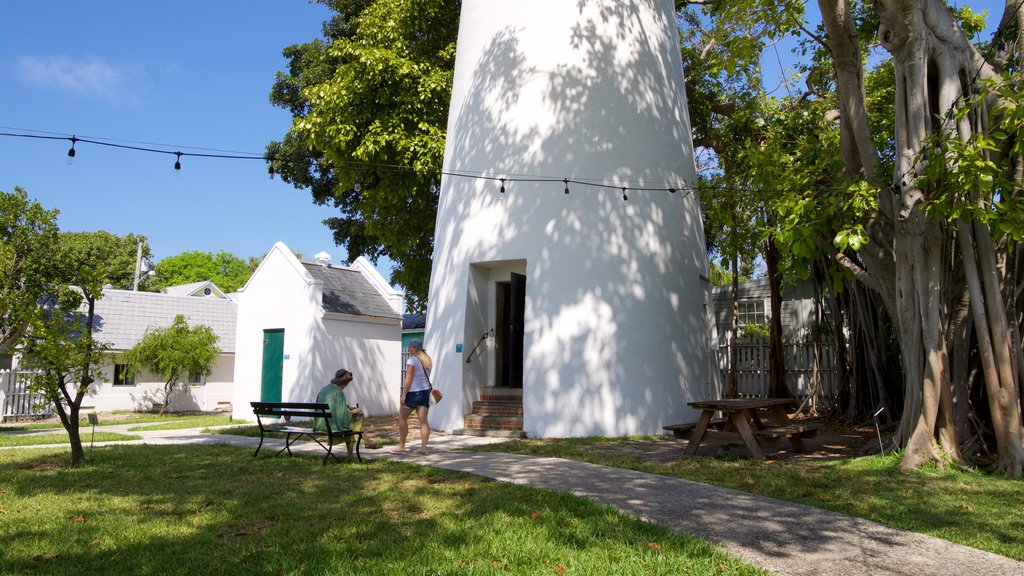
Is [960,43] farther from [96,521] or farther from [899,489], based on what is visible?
[96,521]

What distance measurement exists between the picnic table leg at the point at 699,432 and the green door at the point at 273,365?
38.5ft

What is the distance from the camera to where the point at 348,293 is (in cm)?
1983

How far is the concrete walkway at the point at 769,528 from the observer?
472cm

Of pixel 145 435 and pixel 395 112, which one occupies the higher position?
pixel 395 112

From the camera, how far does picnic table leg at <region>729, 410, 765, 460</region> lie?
9.28 metres

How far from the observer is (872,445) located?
10023 millimetres

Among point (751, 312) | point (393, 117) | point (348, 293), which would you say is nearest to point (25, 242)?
point (348, 293)

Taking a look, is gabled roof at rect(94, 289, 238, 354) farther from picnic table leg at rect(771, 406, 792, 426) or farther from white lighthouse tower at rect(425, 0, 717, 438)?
picnic table leg at rect(771, 406, 792, 426)

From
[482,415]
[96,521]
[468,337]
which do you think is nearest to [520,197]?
[468,337]

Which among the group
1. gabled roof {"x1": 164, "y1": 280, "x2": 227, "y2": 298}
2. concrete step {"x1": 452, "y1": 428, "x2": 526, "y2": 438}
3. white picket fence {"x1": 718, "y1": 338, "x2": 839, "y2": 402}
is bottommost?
concrete step {"x1": 452, "y1": 428, "x2": 526, "y2": 438}

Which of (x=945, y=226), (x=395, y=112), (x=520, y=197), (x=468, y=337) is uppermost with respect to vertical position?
(x=395, y=112)

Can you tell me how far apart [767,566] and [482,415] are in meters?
8.97

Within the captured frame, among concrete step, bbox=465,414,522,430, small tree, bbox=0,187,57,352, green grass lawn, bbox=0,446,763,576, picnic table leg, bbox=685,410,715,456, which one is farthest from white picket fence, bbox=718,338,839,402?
small tree, bbox=0,187,57,352

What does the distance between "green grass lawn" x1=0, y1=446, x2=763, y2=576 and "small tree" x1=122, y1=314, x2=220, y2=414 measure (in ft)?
59.7
